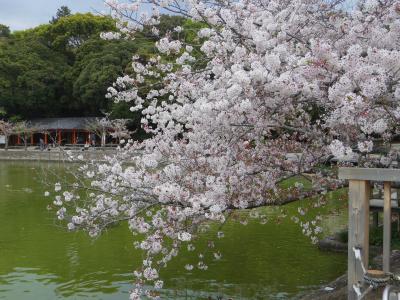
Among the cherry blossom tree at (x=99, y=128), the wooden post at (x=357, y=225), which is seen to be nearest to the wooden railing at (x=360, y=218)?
the wooden post at (x=357, y=225)

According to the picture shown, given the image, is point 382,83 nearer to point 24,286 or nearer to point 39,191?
point 24,286

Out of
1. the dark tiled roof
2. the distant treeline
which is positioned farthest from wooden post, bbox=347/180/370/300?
the dark tiled roof

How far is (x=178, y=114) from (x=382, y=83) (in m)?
2.06

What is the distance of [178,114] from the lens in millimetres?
4988

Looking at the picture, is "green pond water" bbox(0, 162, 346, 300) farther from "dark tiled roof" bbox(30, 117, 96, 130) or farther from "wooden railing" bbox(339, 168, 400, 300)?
"dark tiled roof" bbox(30, 117, 96, 130)

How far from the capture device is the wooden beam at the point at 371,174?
2834 millimetres

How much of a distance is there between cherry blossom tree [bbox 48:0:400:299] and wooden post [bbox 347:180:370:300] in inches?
30.7

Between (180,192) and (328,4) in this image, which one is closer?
(180,192)

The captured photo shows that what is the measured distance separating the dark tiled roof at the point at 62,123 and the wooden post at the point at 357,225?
121 ft

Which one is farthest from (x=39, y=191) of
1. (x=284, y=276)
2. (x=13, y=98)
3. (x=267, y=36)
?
(x=13, y=98)

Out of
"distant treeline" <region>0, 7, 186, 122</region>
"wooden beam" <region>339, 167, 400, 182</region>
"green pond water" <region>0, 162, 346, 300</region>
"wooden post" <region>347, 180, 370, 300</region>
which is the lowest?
"green pond water" <region>0, 162, 346, 300</region>

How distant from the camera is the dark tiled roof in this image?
39.2m

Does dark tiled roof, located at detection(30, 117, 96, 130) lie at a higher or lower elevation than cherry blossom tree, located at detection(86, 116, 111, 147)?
higher

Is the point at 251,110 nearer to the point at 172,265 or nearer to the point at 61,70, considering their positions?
the point at 172,265
